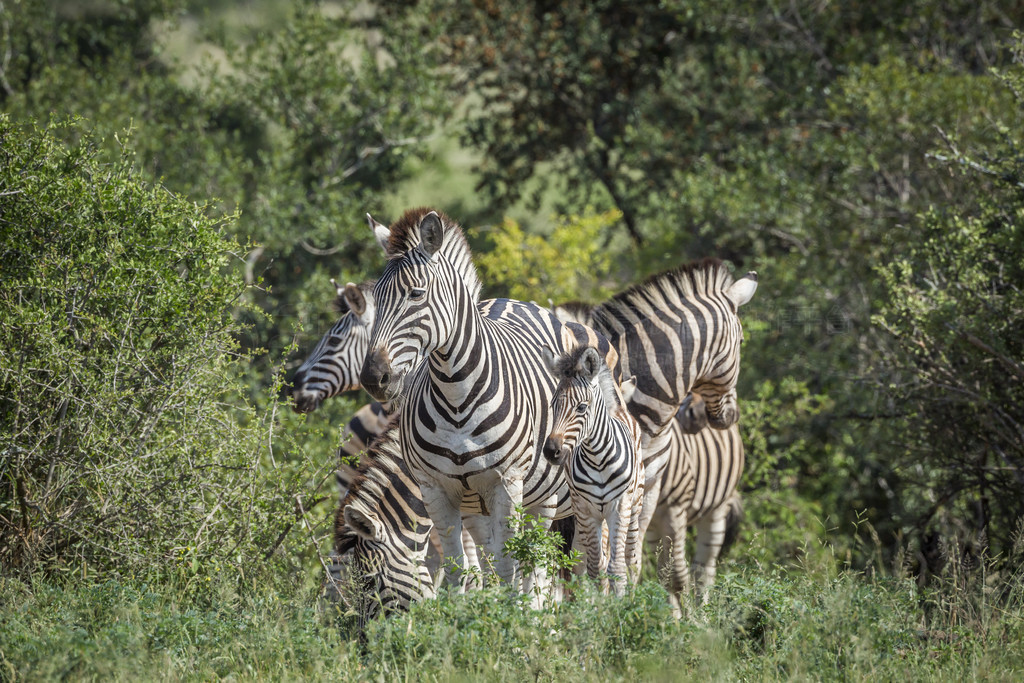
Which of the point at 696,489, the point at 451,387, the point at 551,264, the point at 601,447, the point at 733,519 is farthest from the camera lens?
the point at 551,264

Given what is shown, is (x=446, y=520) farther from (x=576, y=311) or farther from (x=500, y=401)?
Answer: (x=576, y=311)

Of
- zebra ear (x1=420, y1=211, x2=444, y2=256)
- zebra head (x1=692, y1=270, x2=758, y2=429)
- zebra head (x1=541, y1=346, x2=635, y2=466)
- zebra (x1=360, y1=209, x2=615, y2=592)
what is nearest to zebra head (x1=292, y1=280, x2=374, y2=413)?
zebra (x1=360, y1=209, x2=615, y2=592)

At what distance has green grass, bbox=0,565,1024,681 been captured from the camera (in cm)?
454

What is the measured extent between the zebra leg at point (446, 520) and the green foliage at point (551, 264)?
21.7ft

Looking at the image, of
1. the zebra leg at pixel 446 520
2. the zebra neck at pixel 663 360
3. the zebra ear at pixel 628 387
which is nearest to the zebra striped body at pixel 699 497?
the zebra neck at pixel 663 360

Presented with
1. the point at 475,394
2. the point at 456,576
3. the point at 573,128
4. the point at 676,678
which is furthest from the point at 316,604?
the point at 573,128

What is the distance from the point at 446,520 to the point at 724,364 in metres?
2.70

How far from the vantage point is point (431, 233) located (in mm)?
5477

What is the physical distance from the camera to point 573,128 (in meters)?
15.5

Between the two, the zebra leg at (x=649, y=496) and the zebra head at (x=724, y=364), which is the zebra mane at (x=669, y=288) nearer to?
the zebra head at (x=724, y=364)

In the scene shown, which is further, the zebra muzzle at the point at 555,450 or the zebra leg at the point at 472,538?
the zebra leg at the point at 472,538

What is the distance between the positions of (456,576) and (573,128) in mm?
11081

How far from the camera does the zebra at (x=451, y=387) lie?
5258 mm

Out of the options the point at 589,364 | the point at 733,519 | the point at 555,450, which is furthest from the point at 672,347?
the point at 733,519
